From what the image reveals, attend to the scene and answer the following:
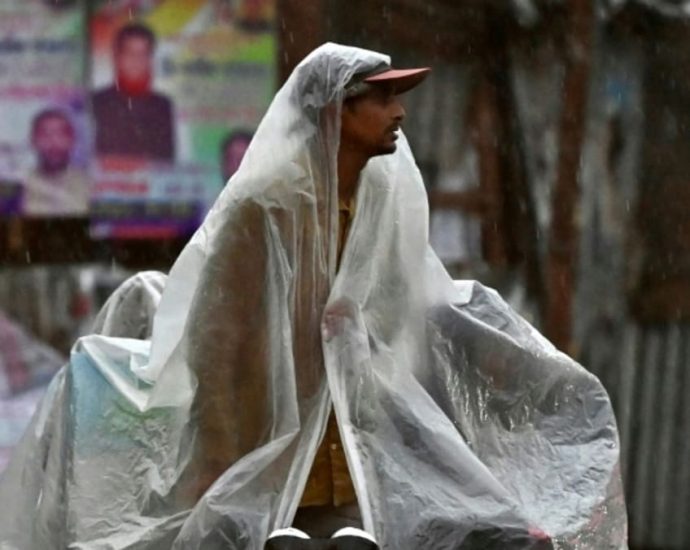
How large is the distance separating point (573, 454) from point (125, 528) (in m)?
1.03

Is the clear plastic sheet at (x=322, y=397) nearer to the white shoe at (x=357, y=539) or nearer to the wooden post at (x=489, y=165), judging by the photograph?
the white shoe at (x=357, y=539)

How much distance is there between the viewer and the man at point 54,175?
10.0m

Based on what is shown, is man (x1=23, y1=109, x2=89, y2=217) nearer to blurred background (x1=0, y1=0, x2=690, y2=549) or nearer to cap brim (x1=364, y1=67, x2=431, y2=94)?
blurred background (x1=0, y1=0, x2=690, y2=549)

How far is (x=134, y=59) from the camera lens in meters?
10.1

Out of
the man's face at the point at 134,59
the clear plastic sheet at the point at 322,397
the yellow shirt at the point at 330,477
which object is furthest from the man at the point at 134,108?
the yellow shirt at the point at 330,477

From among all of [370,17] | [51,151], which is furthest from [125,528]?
[370,17]

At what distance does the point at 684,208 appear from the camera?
38.4ft

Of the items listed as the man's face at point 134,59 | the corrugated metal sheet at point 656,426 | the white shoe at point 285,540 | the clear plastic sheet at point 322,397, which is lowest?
the corrugated metal sheet at point 656,426

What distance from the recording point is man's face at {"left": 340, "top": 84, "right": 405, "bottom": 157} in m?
4.35

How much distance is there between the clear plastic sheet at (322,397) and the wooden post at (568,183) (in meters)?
5.69

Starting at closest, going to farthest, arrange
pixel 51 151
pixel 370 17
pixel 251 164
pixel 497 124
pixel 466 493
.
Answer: pixel 466 493, pixel 251 164, pixel 51 151, pixel 370 17, pixel 497 124

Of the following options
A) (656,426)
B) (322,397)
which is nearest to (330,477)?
(322,397)

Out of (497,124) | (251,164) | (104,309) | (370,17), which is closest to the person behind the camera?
(251,164)

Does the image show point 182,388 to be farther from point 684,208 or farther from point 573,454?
point 684,208
